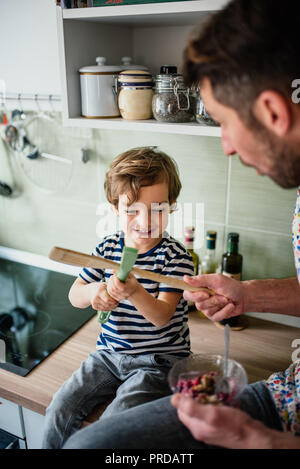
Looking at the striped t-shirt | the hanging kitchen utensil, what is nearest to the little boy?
the striped t-shirt

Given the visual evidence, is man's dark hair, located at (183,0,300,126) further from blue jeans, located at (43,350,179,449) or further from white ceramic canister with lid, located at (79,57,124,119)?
blue jeans, located at (43,350,179,449)

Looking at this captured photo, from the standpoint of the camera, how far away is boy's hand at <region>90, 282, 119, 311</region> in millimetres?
924

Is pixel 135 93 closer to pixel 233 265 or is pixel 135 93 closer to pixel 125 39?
pixel 125 39

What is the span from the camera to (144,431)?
2.52 feet

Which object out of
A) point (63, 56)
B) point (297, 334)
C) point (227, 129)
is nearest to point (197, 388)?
point (227, 129)

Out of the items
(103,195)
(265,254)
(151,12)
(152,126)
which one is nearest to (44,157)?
(103,195)

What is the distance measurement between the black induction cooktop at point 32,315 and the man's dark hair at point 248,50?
0.86 m

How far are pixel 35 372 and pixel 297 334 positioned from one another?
0.77 metres

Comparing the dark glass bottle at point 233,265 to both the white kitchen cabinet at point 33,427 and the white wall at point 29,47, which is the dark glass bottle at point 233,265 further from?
the white wall at point 29,47

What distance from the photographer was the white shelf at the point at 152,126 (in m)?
0.98

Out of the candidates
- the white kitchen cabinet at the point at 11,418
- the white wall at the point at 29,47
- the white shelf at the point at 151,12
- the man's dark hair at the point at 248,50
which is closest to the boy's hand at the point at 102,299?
the white kitchen cabinet at the point at 11,418

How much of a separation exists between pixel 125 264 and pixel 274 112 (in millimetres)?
383

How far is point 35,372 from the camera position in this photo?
1.10m

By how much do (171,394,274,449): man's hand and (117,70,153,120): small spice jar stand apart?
2.36ft
